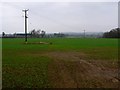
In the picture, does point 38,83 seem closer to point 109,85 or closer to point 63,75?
point 63,75

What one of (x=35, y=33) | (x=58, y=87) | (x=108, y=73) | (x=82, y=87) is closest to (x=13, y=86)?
(x=58, y=87)

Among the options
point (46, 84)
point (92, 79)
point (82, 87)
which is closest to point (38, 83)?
point (46, 84)

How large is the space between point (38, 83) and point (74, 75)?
7.42ft

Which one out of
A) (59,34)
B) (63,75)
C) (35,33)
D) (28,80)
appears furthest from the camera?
(59,34)

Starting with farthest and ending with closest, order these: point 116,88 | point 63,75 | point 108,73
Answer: point 108,73 → point 63,75 → point 116,88

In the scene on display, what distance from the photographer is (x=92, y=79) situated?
9273mm

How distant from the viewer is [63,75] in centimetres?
995

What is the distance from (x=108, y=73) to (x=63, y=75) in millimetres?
2286

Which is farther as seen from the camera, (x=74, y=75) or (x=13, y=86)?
(x=74, y=75)

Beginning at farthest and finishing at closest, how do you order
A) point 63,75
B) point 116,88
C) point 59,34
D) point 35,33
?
point 59,34 < point 35,33 < point 63,75 < point 116,88

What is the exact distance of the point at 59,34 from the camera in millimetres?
161000

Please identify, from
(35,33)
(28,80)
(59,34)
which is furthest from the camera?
(59,34)

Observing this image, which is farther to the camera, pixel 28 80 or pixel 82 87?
pixel 28 80

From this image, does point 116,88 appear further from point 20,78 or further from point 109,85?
point 20,78
